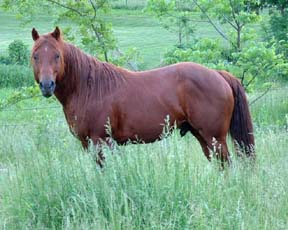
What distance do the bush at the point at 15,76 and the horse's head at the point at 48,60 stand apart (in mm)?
13695

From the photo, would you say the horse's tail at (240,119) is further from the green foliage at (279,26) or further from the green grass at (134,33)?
the green grass at (134,33)

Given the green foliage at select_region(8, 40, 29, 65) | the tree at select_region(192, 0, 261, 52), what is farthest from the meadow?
the green foliage at select_region(8, 40, 29, 65)

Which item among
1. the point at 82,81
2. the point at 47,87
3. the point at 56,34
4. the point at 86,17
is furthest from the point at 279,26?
the point at 47,87

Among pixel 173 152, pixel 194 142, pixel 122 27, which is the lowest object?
pixel 122 27

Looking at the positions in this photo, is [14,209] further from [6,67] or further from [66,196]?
[6,67]

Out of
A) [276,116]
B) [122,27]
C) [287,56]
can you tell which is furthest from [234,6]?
[122,27]

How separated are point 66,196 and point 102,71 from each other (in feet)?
7.31

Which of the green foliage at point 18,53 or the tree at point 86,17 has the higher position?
the tree at point 86,17

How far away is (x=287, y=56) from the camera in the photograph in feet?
45.5

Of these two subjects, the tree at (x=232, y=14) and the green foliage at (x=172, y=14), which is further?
the green foliage at (x=172, y=14)

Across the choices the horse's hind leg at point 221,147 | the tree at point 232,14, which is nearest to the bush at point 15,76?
the tree at point 232,14

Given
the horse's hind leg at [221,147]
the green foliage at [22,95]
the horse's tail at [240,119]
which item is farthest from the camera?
the green foliage at [22,95]

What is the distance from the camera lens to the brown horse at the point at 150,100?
22.1ft

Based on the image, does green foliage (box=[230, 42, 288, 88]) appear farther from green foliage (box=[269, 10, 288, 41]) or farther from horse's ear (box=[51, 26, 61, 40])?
green foliage (box=[269, 10, 288, 41])
